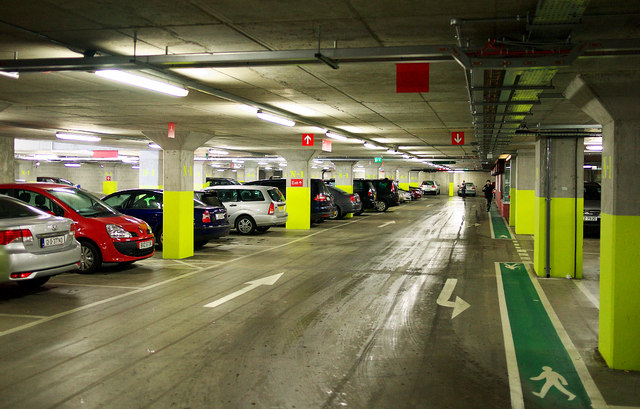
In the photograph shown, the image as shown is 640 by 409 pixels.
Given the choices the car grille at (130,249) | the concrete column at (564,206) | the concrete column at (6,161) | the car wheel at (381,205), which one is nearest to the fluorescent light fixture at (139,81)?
the car grille at (130,249)

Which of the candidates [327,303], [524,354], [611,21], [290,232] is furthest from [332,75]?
[290,232]

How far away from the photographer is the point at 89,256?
10.8 m

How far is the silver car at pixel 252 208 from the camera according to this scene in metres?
18.8

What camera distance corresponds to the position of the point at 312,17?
511cm

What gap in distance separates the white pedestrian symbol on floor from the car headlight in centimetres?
814

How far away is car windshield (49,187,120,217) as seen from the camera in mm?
10953

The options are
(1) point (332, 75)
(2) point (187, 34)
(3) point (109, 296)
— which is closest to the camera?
(2) point (187, 34)

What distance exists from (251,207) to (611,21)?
14.9m

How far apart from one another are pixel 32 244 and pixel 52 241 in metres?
0.39

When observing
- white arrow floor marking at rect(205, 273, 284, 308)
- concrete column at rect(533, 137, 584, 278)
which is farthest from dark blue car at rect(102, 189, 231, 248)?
concrete column at rect(533, 137, 584, 278)

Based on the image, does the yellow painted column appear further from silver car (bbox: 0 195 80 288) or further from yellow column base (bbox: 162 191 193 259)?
silver car (bbox: 0 195 80 288)

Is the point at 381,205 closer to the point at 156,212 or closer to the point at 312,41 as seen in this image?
the point at 156,212

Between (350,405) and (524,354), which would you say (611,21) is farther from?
(350,405)

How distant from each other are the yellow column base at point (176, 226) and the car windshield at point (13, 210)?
4.55 metres
